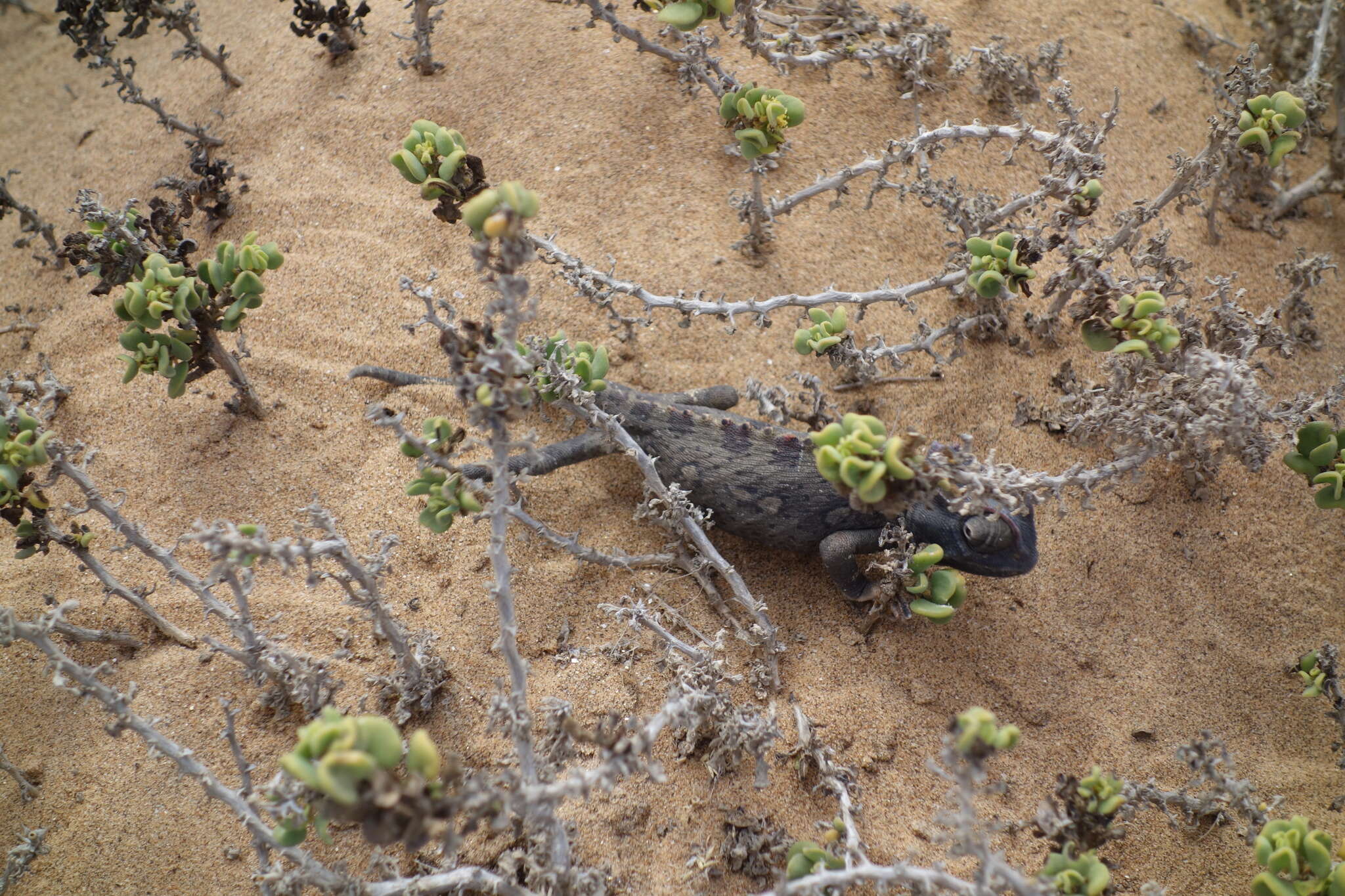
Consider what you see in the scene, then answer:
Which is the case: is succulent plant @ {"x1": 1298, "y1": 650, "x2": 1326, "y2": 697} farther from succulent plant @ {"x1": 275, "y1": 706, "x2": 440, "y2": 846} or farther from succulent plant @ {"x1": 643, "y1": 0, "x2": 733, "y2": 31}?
succulent plant @ {"x1": 643, "y1": 0, "x2": 733, "y2": 31}

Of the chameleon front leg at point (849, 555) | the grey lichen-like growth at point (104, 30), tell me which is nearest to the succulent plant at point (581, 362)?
the chameleon front leg at point (849, 555)

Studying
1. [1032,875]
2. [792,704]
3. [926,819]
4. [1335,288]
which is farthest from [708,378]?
[1335,288]

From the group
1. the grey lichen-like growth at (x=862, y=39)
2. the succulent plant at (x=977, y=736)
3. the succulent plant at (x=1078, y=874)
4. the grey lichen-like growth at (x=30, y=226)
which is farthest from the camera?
the grey lichen-like growth at (x=862, y=39)

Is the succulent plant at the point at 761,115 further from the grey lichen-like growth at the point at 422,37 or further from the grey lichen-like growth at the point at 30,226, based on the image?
the grey lichen-like growth at the point at 30,226

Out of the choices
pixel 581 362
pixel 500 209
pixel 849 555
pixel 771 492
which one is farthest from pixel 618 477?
pixel 500 209

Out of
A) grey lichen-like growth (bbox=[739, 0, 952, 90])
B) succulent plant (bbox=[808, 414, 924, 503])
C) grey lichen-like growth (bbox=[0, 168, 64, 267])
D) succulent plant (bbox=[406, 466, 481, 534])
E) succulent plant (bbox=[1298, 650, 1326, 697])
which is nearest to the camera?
succulent plant (bbox=[808, 414, 924, 503])

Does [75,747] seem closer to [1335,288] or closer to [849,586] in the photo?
[849,586]

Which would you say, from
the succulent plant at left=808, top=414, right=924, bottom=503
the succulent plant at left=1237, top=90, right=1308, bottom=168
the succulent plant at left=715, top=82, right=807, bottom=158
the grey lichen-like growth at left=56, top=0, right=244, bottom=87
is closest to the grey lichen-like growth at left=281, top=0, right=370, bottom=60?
the grey lichen-like growth at left=56, top=0, right=244, bottom=87
